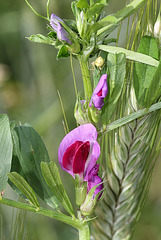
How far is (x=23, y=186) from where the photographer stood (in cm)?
54

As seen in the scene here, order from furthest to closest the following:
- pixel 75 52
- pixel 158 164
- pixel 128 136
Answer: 1. pixel 158 164
2. pixel 128 136
3. pixel 75 52

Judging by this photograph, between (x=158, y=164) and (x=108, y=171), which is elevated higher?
(x=108, y=171)

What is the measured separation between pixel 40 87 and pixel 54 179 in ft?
3.11

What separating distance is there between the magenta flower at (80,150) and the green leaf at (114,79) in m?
0.04

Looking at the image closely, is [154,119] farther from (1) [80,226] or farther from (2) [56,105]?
(2) [56,105]

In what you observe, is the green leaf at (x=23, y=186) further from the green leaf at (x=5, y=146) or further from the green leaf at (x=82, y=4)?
the green leaf at (x=82, y=4)

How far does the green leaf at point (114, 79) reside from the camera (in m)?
0.53

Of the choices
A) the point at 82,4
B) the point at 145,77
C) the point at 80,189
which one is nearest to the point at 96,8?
the point at 82,4

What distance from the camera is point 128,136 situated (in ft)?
2.11

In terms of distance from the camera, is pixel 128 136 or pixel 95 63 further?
pixel 128 136

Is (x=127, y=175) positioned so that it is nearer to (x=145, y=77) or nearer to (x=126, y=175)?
(x=126, y=175)

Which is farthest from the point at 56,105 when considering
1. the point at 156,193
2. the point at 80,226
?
the point at 80,226

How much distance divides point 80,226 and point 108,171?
5.4 inches

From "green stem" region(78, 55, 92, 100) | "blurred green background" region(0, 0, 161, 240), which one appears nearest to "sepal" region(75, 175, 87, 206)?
"green stem" region(78, 55, 92, 100)
